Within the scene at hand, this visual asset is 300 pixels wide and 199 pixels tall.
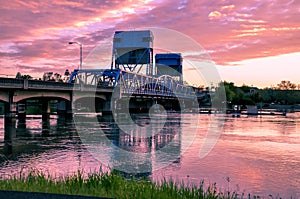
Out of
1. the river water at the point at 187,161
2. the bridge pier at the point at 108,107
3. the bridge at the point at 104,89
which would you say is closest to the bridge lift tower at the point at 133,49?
the bridge at the point at 104,89

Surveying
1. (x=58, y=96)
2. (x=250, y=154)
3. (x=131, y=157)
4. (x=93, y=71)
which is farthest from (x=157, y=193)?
(x=93, y=71)

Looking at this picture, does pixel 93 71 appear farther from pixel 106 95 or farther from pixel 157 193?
pixel 157 193

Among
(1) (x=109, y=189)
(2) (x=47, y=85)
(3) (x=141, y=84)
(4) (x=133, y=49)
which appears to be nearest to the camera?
(1) (x=109, y=189)

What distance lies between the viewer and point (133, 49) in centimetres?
18512

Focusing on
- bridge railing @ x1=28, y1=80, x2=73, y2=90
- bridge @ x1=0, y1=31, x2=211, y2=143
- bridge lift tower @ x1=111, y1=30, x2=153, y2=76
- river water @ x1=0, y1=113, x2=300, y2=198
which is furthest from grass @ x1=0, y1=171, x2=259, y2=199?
bridge lift tower @ x1=111, y1=30, x2=153, y2=76

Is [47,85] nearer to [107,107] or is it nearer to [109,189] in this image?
[107,107]

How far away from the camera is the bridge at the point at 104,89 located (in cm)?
6353

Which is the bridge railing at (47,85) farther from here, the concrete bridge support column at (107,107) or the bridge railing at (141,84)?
the bridge railing at (141,84)

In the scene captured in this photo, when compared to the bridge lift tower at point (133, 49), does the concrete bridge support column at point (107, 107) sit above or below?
below

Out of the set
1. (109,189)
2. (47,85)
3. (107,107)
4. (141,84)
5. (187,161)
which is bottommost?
(187,161)

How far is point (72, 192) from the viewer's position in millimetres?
11453

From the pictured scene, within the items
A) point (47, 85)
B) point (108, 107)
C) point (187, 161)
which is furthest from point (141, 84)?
point (187, 161)

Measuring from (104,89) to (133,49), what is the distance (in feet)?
305

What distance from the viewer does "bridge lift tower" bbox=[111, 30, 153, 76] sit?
181750 millimetres
